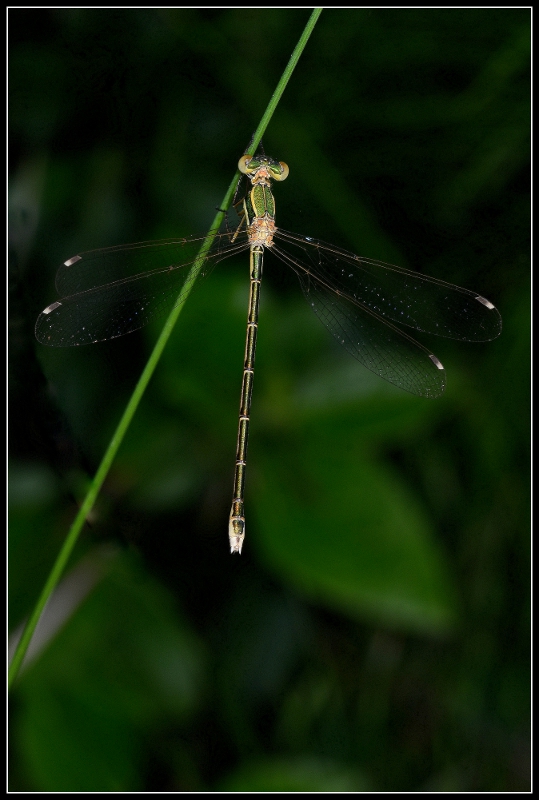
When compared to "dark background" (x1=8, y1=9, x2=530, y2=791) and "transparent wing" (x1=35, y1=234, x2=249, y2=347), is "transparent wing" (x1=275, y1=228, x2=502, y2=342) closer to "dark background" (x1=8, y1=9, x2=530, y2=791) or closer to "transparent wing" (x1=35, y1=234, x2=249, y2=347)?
"dark background" (x1=8, y1=9, x2=530, y2=791)

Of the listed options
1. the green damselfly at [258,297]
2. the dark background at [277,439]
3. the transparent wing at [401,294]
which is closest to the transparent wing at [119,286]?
the green damselfly at [258,297]

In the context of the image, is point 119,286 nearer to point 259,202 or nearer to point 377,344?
point 259,202

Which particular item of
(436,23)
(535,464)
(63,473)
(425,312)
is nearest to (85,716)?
(63,473)

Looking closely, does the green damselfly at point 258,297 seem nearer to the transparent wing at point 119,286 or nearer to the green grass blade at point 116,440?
the transparent wing at point 119,286

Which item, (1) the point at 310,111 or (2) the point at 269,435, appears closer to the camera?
(2) the point at 269,435

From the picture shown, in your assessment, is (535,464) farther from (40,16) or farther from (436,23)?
(40,16)

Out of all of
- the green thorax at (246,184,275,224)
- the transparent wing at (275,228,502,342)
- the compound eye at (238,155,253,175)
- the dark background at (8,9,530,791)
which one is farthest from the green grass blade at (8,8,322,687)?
the transparent wing at (275,228,502,342)

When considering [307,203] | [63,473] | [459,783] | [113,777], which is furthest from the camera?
[307,203]

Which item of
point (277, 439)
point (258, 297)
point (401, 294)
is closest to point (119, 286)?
point (258, 297)
